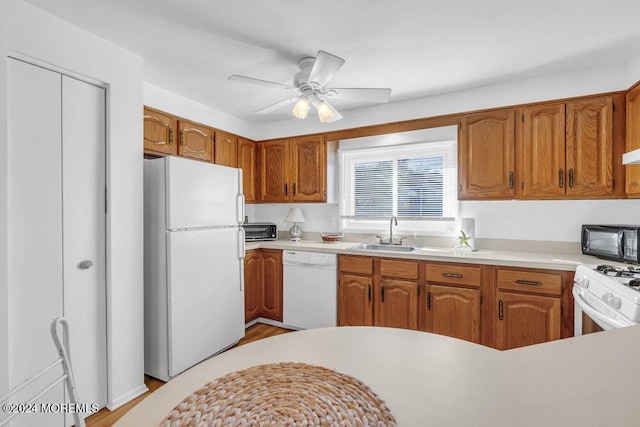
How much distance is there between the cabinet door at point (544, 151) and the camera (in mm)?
2379

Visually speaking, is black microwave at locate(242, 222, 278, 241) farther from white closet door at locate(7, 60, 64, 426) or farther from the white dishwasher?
white closet door at locate(7, 60, 64, 426)

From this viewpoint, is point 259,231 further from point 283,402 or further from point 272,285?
point 283,402

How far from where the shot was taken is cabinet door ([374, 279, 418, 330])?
257 centimetres

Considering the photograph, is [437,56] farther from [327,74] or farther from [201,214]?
[201,214]

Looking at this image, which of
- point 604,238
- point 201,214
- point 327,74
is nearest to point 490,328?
point 604,238

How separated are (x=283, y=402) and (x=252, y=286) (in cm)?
273

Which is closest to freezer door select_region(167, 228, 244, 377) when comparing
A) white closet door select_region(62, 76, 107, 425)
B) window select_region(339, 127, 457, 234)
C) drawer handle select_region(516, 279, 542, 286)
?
white closet door select_region(62, 76, 107, 425)

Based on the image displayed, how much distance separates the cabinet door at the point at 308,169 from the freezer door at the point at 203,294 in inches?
39.6

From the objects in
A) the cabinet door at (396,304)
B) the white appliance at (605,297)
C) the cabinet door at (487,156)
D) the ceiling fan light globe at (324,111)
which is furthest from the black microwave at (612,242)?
the ceiling fan light globe at (324,111)

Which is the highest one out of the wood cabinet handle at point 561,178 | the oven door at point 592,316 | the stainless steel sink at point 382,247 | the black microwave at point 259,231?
the wood cabinet handle at point 561,178

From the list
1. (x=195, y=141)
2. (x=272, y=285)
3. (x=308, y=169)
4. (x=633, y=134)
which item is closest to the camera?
(x=633, y=134)

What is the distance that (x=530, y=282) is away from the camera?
2180mm

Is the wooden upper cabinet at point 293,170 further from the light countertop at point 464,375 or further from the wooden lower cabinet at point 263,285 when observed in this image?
the light countertop at point 464,375

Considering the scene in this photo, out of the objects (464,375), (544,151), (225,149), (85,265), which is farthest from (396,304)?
(225,149)
